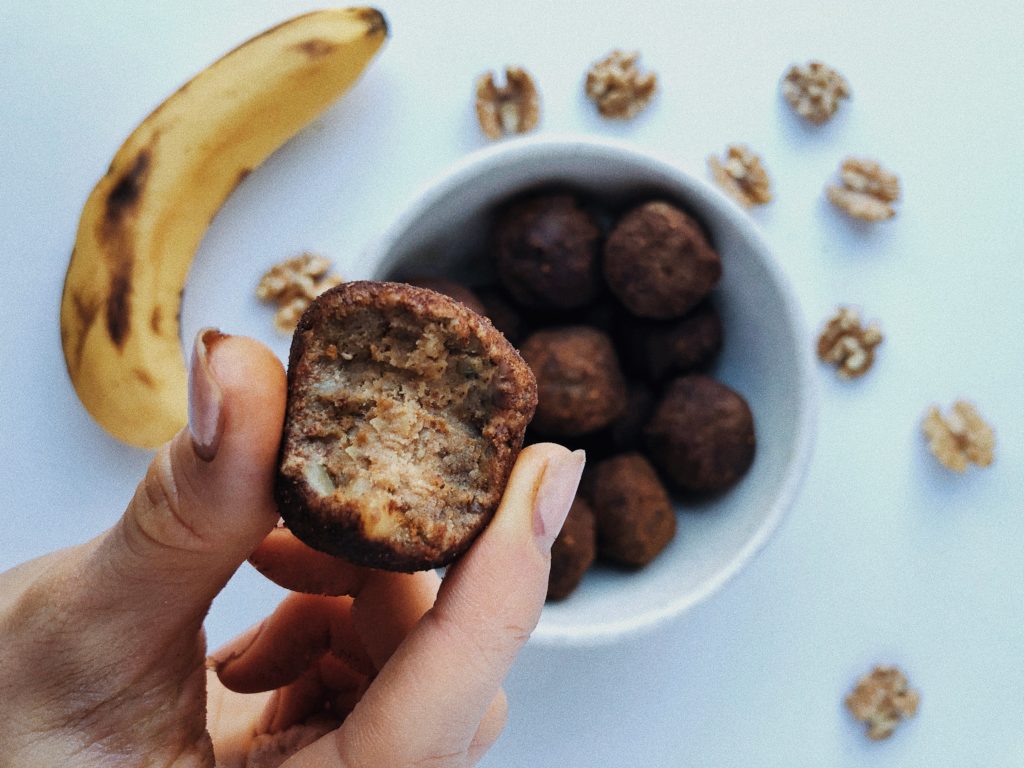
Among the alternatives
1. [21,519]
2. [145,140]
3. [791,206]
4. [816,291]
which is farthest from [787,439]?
[21,519]

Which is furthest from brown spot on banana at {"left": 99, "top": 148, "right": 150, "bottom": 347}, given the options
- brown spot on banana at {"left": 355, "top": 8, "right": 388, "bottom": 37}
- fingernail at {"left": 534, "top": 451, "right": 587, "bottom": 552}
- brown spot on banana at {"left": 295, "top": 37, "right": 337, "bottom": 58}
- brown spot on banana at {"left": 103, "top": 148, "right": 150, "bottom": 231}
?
fingernail at {"left": 534, "top": 451, "right": 587, "bottom": 552}

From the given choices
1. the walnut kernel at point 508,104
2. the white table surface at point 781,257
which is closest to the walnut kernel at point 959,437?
the white table surface at point 781,257

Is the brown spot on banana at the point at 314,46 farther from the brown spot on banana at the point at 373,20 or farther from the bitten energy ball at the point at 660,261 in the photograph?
the bitten energy ball at the point at 660,261

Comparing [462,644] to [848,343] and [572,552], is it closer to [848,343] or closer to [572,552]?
[572,552]

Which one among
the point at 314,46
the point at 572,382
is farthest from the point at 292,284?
the point at 572,382

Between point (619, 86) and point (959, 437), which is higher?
point (619, 86)

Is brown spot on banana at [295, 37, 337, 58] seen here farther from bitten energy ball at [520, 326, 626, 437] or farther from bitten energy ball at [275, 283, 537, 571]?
bitten energy ball at [275, 283, 537, 571]
